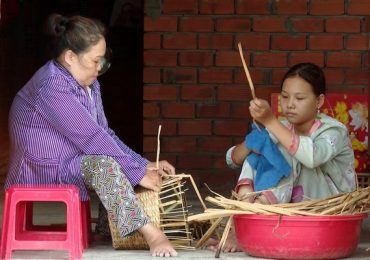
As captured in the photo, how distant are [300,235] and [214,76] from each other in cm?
283

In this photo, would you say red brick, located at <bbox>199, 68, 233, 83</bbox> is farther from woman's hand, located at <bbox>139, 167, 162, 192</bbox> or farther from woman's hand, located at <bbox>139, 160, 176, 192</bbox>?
woman's hand, located at <bbox>139, 167, 162, 192</bbox>

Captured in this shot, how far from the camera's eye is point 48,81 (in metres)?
4.87

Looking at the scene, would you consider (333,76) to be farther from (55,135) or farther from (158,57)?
(55,135)

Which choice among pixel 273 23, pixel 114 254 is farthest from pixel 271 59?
pixel 114 254

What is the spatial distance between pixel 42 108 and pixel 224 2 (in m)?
2.53

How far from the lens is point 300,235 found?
4.47 meters

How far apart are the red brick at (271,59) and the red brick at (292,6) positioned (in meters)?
0.29

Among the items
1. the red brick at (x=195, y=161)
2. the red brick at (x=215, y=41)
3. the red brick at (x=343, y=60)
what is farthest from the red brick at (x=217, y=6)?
the red brick at (x=195, y=161)

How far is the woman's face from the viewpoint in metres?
4.93

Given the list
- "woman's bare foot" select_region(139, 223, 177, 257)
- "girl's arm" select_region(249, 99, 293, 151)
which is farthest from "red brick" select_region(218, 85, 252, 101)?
"woman's bare foot" select_region(139, 223, 177, 257)

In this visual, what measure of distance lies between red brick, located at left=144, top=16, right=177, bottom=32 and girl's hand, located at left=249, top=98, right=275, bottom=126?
2506 mm

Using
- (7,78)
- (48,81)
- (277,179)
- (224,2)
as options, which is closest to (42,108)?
(48,81)

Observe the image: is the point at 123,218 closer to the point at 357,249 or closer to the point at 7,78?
the point at 357,249

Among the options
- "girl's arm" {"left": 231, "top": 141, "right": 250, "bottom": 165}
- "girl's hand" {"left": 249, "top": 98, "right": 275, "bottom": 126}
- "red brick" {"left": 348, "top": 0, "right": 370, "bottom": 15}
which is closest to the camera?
"girl's hand" {"left": 249, "top": 98, "right": 275, "bottom": 126}
